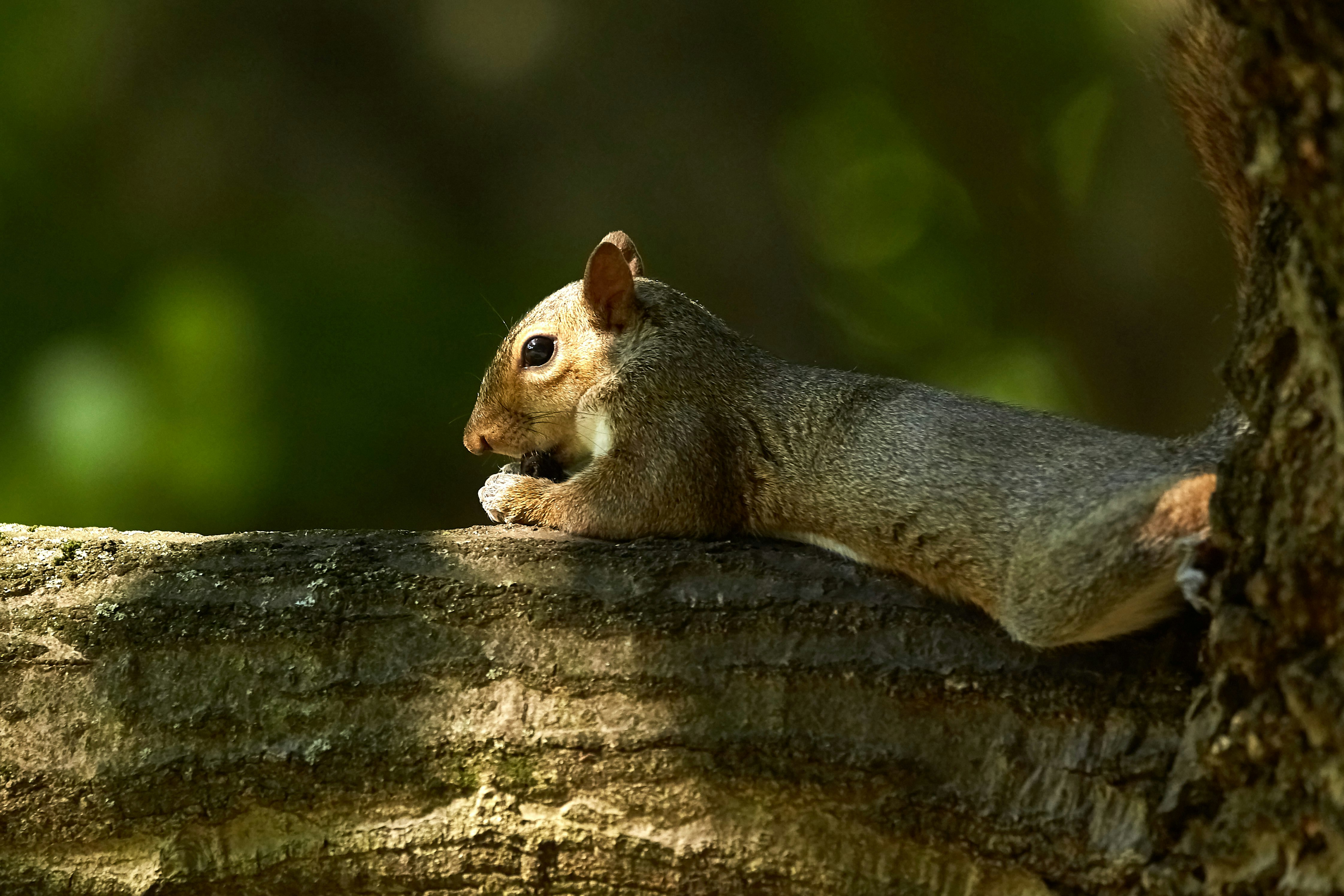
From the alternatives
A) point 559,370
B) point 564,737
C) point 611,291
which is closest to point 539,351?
point 559,370

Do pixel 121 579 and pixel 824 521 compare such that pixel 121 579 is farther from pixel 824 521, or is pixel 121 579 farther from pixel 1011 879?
pixel 1011 879

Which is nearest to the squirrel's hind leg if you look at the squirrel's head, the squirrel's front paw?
the squirrel's front paw

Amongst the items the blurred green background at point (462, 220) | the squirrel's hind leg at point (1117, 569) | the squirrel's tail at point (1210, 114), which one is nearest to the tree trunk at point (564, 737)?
the squirrel's hind leg at point (1117, 569)

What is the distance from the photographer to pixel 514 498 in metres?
2.68

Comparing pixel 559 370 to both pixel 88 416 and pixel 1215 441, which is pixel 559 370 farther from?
pixel 88 416

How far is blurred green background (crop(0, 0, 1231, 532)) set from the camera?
4.23 m

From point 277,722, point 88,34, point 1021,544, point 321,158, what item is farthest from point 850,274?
point 277,722

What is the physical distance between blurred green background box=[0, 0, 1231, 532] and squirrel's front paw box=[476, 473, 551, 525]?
73.5 inches

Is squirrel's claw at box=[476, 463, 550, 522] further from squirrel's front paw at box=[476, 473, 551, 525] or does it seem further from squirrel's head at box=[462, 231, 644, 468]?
squirrel's head at box=[462, 231, 644, 468]

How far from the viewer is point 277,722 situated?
74.2 inches

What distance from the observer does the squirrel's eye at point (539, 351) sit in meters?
2.93

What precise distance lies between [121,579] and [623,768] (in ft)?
2.84

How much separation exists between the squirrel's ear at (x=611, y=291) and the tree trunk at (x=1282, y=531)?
157 centimetres

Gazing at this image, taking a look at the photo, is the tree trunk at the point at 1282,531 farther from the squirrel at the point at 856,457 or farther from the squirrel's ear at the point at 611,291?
the squirrel's ear at the point at 611,291
